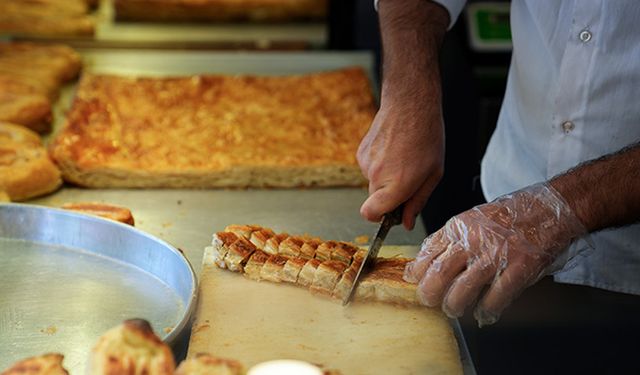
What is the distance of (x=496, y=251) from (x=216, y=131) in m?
1.57

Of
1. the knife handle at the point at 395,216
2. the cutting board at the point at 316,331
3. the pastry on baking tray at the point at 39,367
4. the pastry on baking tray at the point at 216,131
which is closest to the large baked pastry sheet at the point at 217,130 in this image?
the pastry on baking tray at the point at 216,131

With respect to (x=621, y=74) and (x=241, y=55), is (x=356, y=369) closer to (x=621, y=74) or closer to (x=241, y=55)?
(x=621, y=74)

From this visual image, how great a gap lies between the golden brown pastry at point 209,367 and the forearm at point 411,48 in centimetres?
119

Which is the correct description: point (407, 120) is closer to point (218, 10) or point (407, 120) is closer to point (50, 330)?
point (50, 330)

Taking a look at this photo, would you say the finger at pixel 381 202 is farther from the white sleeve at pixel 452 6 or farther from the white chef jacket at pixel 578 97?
the white sleeve at pixel 452 6

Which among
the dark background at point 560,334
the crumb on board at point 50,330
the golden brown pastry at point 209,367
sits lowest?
the dark background at point 560,334

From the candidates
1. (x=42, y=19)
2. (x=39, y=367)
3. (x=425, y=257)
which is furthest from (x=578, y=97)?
(x=42, y=19)

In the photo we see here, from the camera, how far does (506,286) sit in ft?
6.89

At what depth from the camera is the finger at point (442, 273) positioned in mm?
2143

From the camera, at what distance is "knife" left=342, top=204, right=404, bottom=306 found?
2.26 m

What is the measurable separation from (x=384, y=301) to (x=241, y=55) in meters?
2.18

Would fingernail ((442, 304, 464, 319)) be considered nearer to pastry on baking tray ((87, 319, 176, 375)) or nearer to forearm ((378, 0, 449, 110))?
forearm ((378, 0, 449, 110))

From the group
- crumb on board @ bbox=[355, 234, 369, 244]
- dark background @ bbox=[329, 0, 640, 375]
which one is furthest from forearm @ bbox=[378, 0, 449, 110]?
dark background @ bbox=[329, 0, 640, 375]

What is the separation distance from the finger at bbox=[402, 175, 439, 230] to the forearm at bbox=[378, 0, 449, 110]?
0.22 metres
